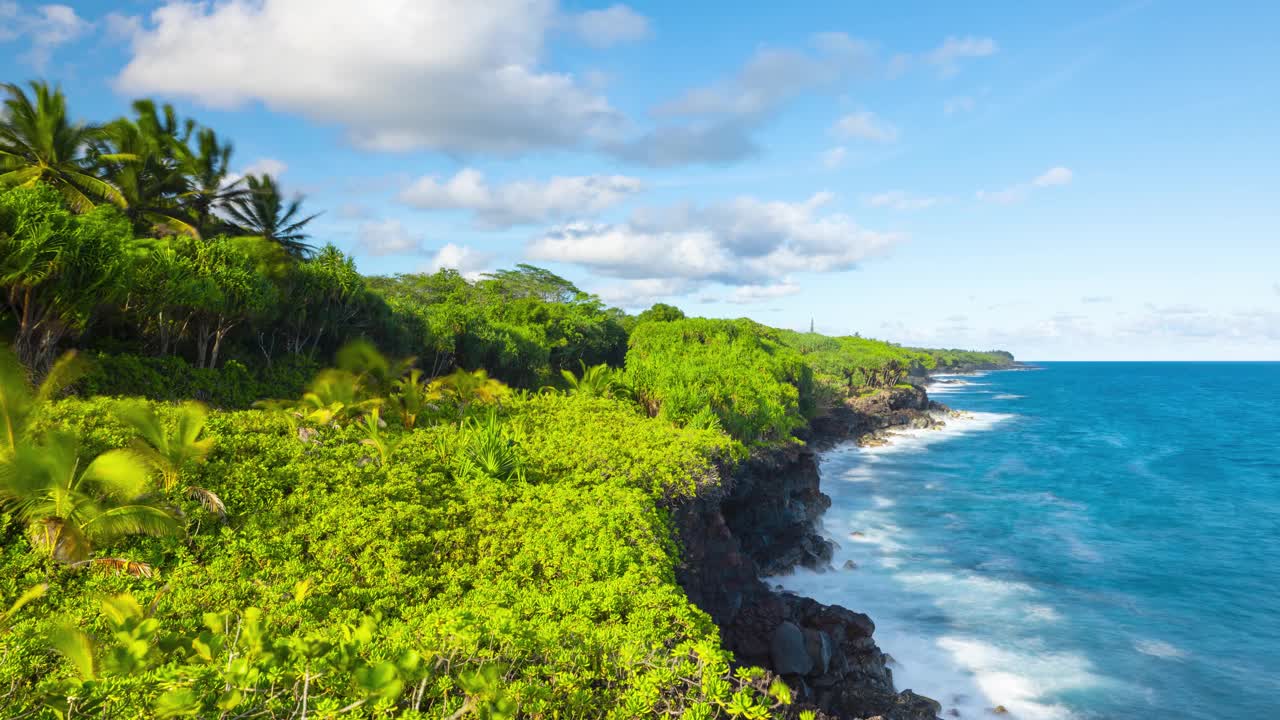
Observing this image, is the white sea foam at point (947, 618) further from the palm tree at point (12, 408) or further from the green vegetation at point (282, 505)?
the palm tree at point (12, 408)

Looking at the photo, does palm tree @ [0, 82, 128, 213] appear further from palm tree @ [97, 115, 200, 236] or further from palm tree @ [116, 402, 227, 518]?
palm tree @ [116, 402, 227, 518]

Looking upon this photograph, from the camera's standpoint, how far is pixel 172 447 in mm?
10000

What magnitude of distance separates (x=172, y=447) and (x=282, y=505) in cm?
202

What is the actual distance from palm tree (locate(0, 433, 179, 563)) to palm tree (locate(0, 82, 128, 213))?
→ 17.4 meters

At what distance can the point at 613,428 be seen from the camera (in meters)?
17.3

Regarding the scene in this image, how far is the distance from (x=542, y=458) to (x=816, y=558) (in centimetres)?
1662

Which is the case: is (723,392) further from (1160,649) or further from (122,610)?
(122,610)

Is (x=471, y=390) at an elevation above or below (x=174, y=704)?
above

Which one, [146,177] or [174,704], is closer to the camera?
[174,704]

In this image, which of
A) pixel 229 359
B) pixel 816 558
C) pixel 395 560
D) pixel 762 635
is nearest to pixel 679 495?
pixel 762 635

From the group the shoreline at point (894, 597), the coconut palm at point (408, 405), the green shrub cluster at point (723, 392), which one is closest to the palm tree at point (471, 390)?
the coconut palm at point (408, 405)

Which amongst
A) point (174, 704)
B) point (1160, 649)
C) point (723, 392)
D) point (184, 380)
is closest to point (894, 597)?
point (1160, 649)

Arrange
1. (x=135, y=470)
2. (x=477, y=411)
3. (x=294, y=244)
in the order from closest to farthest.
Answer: (x=135, y=470) < (x=477, y=411) < (x=294, y=244)

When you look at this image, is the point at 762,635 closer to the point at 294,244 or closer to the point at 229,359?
the point at 229,359
